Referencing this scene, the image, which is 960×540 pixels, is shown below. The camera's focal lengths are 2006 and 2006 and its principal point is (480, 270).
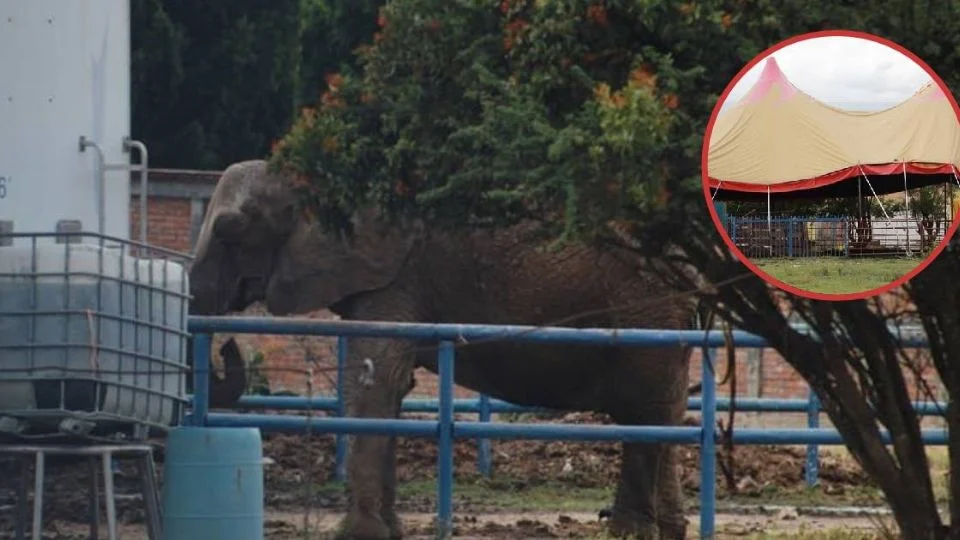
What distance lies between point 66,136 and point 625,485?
4.01 m

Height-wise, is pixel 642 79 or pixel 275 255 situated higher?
pixel 642 79

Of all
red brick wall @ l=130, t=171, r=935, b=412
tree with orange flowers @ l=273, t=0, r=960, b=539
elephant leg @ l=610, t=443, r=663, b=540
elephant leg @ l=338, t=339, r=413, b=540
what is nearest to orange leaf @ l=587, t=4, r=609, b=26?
tree with orange flowers @ l=273, t=0, r=960, b=539

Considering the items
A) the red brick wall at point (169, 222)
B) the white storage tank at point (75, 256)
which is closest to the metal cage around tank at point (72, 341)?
the white storage tank at point (75, 256)

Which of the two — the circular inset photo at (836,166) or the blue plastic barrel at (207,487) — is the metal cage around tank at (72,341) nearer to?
the blue plastic barrel at (207,487)

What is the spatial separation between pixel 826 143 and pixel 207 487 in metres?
Result: 3.61

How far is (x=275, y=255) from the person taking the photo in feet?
38.3

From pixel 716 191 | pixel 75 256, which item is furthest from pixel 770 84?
pixel 75 256

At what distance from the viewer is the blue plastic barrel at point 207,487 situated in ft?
25.8

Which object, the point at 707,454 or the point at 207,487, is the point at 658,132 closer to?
the point at 207,487

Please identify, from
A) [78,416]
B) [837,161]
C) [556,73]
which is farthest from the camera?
[78,416]

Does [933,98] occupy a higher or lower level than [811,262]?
higher

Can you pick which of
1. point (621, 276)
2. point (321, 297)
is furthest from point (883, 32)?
point (321, 297)

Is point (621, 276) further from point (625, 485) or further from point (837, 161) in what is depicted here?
point (837, 161)

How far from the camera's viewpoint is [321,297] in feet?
37.5
